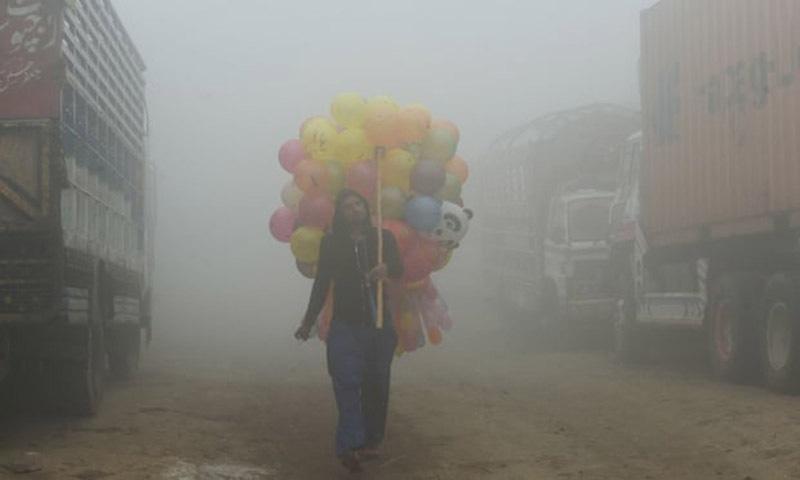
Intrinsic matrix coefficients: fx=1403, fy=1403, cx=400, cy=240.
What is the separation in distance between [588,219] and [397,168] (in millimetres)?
12250

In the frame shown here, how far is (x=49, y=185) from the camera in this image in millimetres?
9758

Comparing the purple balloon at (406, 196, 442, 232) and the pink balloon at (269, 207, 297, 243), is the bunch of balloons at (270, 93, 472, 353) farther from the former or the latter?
the pink balloon at (269, 207, 297, 243)

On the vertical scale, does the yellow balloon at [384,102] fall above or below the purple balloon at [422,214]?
above

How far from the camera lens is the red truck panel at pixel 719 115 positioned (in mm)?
12633

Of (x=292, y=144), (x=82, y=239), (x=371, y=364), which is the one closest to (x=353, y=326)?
(x=371, y=364)

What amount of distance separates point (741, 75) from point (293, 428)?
18.8 ft

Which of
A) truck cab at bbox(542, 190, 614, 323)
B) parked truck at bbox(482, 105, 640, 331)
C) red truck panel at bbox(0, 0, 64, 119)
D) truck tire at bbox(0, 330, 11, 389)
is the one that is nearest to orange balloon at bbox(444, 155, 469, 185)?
red truck panel at bbox(0, 0, 64, 119)

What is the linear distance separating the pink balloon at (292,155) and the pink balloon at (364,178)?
26.4 inches

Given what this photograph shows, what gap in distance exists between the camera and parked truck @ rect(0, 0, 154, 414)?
9.70m

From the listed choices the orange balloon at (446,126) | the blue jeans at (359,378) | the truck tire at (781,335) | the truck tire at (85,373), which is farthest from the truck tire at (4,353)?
the truck tire at (781,335)

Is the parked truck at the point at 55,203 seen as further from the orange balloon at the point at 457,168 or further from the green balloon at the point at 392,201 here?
the orange balloon at the point at 457,168

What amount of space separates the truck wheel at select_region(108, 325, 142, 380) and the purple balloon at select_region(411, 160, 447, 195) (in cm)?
465

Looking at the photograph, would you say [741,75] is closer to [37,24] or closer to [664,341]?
[664,341]

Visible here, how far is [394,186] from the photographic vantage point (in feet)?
32.6
